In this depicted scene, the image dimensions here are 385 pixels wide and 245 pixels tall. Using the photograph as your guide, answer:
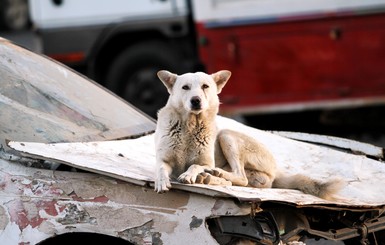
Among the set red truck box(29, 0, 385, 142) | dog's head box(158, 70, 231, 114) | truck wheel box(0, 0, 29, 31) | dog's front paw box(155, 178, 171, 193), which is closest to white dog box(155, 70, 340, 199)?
dog's head box(158, 70, 231, 114)

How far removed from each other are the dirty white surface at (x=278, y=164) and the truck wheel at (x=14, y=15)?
15773 mm

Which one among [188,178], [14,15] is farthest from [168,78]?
[14,15]

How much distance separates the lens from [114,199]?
5.29 metres

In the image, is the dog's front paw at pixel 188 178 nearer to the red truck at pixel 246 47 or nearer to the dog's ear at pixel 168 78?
the dog's ear at pixel 168 78

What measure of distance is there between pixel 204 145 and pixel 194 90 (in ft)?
1.08

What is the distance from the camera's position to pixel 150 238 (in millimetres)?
5234

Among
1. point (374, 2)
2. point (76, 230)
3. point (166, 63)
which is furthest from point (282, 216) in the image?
point (166, 63)

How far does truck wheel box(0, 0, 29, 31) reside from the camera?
74.0ft

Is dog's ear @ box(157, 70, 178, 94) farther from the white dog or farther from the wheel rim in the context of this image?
the wheel rim

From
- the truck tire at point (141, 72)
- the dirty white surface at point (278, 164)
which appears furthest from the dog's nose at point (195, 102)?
the truck tire at point (141, 72)

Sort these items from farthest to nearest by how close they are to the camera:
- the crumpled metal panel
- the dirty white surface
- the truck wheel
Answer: the truck wheel → the dirty white surface → the crumpled metal panel

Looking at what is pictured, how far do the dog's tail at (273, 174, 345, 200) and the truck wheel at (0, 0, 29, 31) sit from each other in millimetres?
16503

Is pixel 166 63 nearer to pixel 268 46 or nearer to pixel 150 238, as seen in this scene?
pixel 268 46

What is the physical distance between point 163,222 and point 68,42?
385 inches
